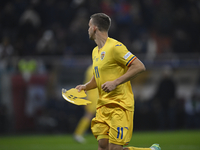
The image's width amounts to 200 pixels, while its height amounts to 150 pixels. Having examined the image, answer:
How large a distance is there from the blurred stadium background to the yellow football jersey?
25.0 feet

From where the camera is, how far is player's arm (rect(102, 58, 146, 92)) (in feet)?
14.0

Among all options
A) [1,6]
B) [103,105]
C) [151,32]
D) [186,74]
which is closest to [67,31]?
[1,6]

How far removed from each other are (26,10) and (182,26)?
6958 millimetres

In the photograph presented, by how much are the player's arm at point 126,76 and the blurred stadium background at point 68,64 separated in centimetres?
798

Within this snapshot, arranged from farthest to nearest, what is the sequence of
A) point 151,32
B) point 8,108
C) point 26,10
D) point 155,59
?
point 151,32 < point 26,10 < point 155,59 < point 8,108

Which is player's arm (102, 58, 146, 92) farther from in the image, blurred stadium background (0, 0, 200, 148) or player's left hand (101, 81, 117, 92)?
blurred stadium background (0, 0, 200, 148)

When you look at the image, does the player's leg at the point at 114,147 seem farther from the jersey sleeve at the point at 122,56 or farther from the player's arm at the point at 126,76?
the jersey sleeve at the point at 122,56

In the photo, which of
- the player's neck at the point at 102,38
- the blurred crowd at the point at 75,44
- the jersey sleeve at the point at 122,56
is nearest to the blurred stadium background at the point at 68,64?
the blurred crowd at the point at 75,44

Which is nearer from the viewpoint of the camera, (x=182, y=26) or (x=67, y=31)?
(x=67, y=31)

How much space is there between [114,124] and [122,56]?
0.90 m

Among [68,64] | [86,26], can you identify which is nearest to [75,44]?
[86,26]

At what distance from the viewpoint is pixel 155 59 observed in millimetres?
12836

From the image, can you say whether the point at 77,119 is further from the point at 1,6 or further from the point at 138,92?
the point at 1,6

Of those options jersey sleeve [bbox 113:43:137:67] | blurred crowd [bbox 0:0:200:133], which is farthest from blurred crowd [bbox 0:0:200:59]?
jersey sleeve [bbox 113:43:137:67]
